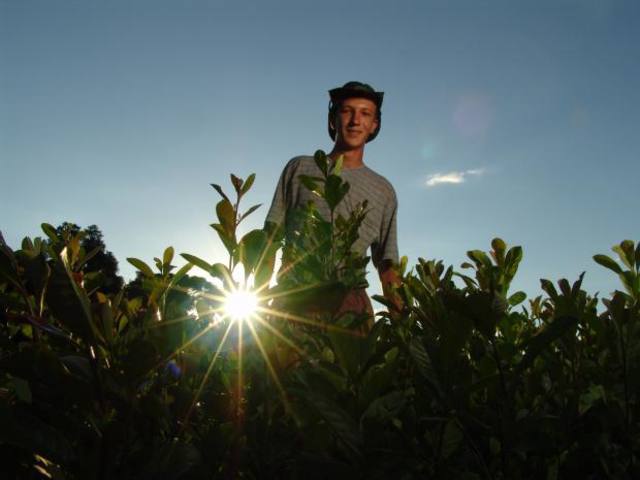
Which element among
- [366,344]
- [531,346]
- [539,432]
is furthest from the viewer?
[539,432]

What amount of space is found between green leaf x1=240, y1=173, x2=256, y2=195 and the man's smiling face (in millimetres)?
5145

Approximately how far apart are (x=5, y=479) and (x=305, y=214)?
1.20 meters

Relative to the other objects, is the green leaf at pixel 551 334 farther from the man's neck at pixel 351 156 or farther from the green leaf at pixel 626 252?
the man's neck at pixel 351 156

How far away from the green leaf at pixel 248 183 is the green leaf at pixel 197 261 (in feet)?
0.59

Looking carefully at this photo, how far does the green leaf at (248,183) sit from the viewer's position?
119cm

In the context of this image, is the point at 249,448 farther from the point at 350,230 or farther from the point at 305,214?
the point at 305,214

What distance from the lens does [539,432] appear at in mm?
1040

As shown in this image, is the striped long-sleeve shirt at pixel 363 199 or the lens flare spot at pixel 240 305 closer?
the lens flare spot at pixel 240 305

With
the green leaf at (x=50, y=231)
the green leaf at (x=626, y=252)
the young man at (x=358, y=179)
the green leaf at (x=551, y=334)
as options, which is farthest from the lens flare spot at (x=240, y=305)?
the young man at (x=358, y=179)

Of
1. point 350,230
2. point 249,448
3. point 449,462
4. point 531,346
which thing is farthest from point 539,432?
point 350,230

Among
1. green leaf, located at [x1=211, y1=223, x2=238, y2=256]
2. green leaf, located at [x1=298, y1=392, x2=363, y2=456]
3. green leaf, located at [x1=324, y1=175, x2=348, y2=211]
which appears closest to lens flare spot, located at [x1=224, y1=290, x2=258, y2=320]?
green leaf, located at [x1=211, y1=223, x2=238, y2=256]

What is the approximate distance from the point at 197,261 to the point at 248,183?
0.22 meters

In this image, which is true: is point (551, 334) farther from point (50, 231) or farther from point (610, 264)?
point (50, 231)

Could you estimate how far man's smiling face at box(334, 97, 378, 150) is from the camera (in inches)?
247
